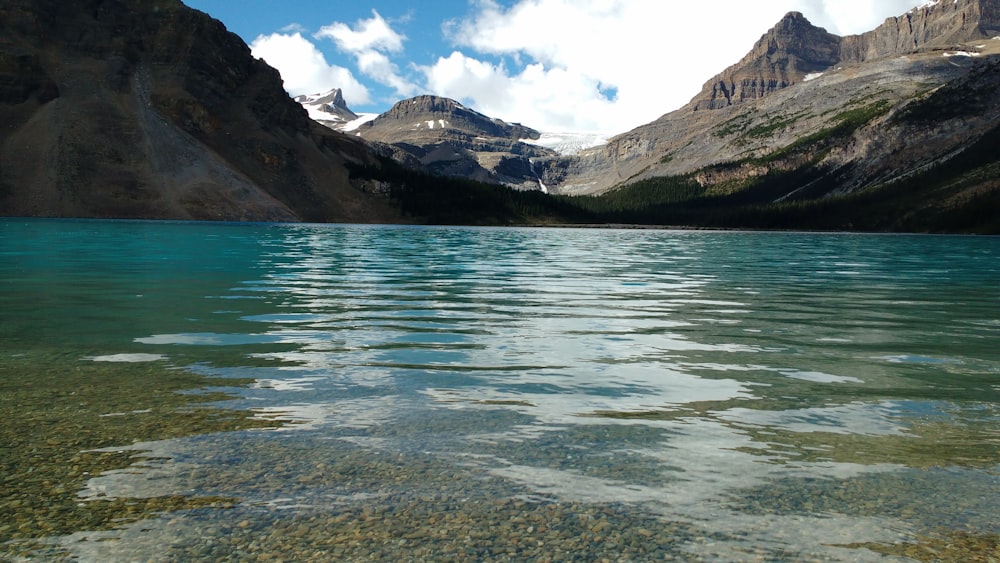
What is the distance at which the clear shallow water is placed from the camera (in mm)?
6637

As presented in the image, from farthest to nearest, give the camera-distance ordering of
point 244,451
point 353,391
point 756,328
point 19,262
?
1. point 19,262
2. point 756,328
3. point 353,391
4. point 244,451

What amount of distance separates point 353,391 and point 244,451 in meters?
3.39

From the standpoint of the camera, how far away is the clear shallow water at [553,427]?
21.8 feet

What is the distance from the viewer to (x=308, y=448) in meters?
8.83

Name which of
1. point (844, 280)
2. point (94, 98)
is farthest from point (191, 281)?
point (94, 98)

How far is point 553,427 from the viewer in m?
10.0

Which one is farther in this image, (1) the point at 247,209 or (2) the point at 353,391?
(1) the point at 247,209

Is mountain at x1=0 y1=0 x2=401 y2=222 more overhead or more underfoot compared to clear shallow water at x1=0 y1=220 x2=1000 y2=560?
more overhead

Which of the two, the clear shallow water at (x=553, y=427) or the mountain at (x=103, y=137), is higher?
the mountain at (x=103, y=137)

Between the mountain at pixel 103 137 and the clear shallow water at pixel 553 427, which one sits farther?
the mountain at pixel 103 137

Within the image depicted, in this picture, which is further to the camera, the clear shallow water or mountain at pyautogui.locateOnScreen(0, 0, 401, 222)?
mountain at pyautogui.locateOnScreen(0, 0, 401, 222)

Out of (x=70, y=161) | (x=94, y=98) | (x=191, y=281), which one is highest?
(x=94, y=98)

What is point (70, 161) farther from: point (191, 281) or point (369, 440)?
point (369, 440)

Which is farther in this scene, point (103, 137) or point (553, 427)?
point (103, 137)
